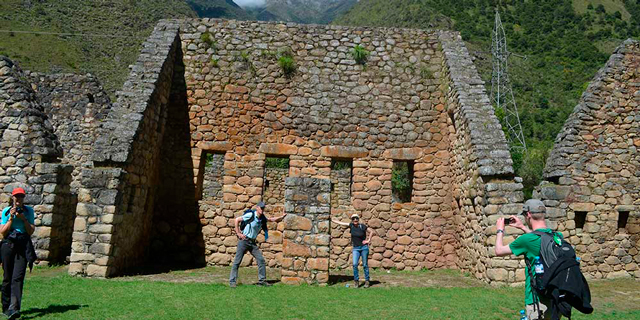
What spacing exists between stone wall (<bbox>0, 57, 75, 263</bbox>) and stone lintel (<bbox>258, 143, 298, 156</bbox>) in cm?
446

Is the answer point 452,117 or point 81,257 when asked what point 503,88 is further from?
point 81,257

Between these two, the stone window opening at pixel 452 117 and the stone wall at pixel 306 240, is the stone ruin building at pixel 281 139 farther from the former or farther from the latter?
the stone wall at pixel 306 240

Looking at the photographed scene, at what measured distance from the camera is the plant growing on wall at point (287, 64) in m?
12.1

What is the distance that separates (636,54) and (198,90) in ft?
36.8

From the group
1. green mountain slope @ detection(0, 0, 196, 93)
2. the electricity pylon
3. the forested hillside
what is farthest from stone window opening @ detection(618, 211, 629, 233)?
green mountain slope @ detection(0, 0, 196, 93)

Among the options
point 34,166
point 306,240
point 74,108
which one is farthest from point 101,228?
point 74,108

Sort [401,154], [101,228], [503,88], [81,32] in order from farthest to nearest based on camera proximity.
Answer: [81,32] → [503,88] → [401,154] → [101,228]

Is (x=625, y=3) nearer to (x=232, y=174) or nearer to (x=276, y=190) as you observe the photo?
(x=276, y=190)

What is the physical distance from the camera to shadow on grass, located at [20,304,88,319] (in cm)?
610

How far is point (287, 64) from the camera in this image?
39.8 ft

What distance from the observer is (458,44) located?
12812mm

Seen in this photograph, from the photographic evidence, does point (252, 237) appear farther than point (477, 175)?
No

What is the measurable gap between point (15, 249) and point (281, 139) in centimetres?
664

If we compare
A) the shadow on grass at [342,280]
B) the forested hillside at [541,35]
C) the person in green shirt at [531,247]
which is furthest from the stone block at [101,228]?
the forested hillside at [541,35]
